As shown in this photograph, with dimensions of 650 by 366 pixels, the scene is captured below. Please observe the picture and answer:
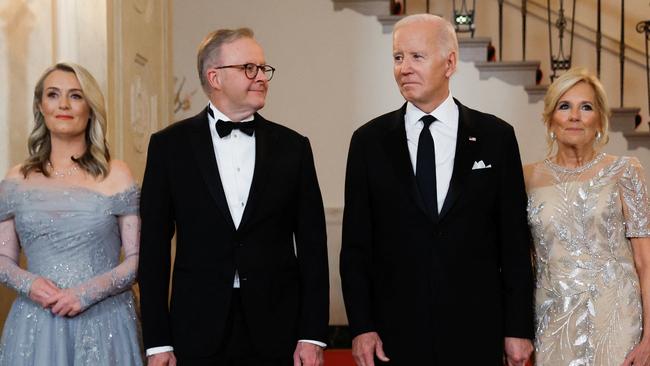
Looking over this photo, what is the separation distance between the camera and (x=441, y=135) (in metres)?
3.26

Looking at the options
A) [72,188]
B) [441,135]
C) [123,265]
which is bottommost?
[123,265]

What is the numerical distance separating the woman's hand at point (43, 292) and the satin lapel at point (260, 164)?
655 mm

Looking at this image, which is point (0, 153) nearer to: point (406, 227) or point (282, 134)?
point (282, 134)

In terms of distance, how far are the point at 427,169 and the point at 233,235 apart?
655mm

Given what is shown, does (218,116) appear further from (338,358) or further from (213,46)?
(338,358)

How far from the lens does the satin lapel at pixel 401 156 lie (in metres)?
3.16

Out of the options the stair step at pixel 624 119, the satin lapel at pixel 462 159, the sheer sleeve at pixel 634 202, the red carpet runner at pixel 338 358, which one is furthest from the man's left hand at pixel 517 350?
the stair step at pixel 624 119

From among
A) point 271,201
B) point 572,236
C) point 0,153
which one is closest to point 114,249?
point 271,201

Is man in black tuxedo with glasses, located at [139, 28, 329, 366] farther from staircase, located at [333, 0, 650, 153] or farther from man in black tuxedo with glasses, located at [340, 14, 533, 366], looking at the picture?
staircase, located at [333, 0, 650, 153]

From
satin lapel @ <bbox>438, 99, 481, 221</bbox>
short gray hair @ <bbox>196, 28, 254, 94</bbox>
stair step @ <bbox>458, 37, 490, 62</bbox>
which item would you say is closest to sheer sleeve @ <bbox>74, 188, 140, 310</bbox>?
short gray hair @ <bbox>196, 28, 254, 94</bbox>

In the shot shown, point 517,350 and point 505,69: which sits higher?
point 505,69

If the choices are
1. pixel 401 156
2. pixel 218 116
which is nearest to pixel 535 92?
pixel 401 156

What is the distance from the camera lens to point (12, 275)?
10.6 feet

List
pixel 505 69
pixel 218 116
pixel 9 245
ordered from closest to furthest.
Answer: pixel 218 116
pixel 9 245
pixel 505 69
